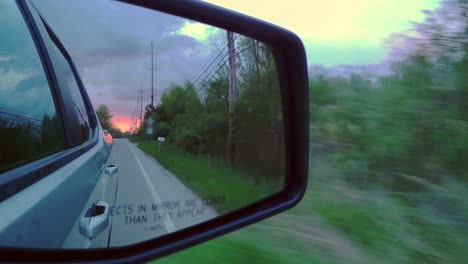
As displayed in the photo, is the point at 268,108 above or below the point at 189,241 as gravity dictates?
above

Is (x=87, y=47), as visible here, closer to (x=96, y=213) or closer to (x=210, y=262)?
(x=96, y=213)

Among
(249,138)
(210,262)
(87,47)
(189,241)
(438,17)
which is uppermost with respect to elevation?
(438,17)

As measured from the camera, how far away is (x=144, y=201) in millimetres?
1931

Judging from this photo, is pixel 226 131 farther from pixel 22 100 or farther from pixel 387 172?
pixel 387 172

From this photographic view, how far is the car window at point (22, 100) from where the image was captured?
1.81 metres

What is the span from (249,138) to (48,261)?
1083mm

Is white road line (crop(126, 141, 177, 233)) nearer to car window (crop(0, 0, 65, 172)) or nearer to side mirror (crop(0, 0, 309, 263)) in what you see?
side mirror (crop(0, 0, 309, 263))

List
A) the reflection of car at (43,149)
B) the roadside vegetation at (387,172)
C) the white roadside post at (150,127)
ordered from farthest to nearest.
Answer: the roadside vegetation at (387,172) → the white roadside post at (150,127) → the reflection of car at (43,149)

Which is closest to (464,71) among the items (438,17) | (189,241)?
(438,17)

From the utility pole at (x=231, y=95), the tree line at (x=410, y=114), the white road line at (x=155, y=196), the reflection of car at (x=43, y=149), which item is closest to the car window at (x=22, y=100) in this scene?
the reflection of car at (x=43, y=149)

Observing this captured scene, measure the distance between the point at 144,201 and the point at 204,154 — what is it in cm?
46

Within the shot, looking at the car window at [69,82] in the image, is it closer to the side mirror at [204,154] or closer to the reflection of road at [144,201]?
the side mirror at [204,154]

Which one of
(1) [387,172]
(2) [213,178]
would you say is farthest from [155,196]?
(1) [387,172]

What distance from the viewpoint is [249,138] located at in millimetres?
2514
